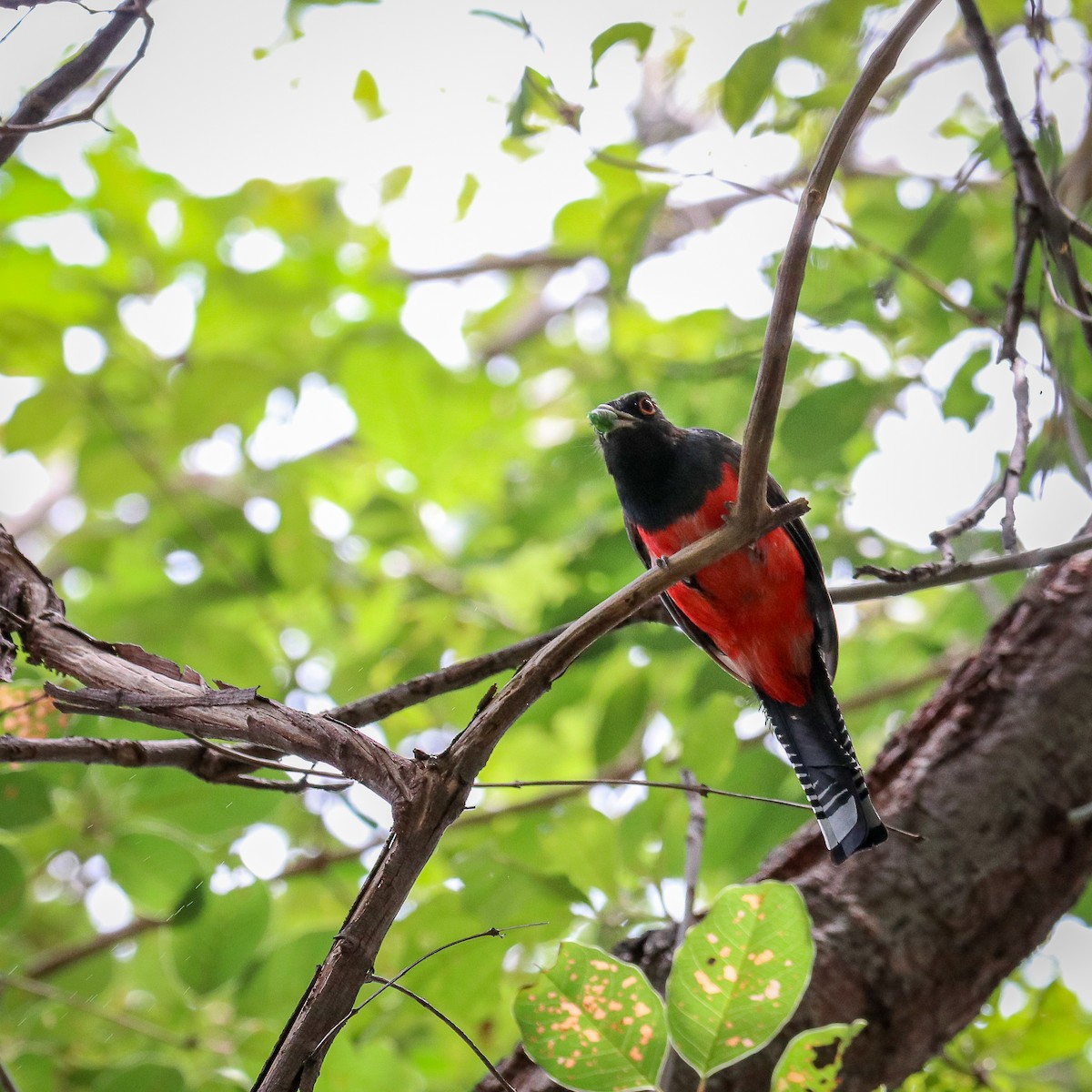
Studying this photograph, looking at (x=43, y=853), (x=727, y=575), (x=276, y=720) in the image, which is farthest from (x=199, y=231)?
(x=276, y=720)

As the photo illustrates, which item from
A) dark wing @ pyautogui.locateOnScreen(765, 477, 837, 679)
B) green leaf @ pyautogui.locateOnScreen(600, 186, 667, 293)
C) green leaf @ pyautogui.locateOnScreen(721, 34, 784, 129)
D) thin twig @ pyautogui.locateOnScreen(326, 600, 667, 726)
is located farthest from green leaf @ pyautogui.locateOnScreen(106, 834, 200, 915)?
green leaf @ pyautogui.locateOnScreen(721, 34, 784, 129)

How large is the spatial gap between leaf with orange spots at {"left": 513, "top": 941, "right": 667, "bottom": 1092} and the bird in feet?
5.10

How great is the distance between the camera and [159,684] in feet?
5.51

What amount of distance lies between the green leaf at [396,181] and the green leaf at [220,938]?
2.64 metres

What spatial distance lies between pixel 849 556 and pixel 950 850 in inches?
42.2

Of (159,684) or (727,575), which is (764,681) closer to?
(727,575)

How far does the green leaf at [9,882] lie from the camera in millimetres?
2660

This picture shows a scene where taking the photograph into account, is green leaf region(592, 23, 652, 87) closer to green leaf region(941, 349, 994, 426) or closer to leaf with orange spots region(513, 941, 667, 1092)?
green leaf region(941, 349, 994, 426)

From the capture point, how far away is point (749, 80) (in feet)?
9.07

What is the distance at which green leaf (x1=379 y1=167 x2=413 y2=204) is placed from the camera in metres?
4.05

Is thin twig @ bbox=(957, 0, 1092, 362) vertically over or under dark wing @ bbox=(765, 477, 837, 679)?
over

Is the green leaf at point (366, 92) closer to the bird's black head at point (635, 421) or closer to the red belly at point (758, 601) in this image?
the bird's black head at point (635, 421)

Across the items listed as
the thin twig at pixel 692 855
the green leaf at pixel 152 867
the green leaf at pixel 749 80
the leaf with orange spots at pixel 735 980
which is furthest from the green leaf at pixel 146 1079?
the green leaf at pixel 749 80

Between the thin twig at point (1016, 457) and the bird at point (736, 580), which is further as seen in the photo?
the bird at point (736, 580)
